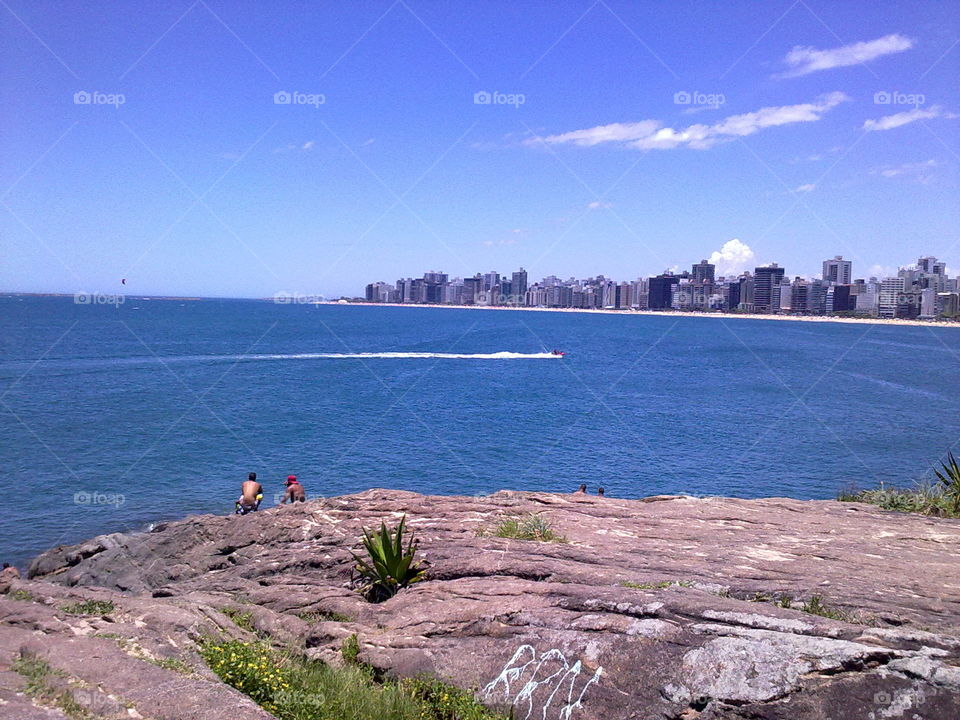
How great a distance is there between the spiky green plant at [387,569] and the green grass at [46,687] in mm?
4862

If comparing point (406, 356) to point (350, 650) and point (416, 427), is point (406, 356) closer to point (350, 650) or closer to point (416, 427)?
point (416, 427)

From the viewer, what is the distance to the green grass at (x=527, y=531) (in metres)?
11.5

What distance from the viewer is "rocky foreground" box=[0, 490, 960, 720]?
20.9ft

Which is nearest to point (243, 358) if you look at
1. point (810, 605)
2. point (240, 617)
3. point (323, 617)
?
point (240, 617)

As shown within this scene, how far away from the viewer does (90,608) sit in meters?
8.95

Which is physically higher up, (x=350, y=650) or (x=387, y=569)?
(x=387, y=569)

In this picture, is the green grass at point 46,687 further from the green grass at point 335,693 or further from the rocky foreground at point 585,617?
the green grass at point 335,693

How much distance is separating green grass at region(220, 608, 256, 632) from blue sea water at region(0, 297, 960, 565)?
17.7 metres

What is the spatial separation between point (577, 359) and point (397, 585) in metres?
85.9

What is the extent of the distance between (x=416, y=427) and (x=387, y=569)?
3491 cm

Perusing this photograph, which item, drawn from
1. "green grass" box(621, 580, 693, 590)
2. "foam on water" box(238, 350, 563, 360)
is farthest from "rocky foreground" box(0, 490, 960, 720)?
"foam on water" box(238, 350, 563, 360)

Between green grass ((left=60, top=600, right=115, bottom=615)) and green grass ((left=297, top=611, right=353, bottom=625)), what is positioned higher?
green grass ((left=60, top=600, right=115, bottom=615))

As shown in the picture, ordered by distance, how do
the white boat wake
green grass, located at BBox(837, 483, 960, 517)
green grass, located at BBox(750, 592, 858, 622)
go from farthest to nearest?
the white boat wake, green grass, located at BBox(837, 483, 960, 517), green grass, located at BBox(750, 592, 858, 622)

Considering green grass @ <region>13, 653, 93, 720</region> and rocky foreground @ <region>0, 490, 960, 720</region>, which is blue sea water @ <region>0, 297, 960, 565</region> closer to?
rocky foreground @ <region>0, 490, 960, 720</region>
